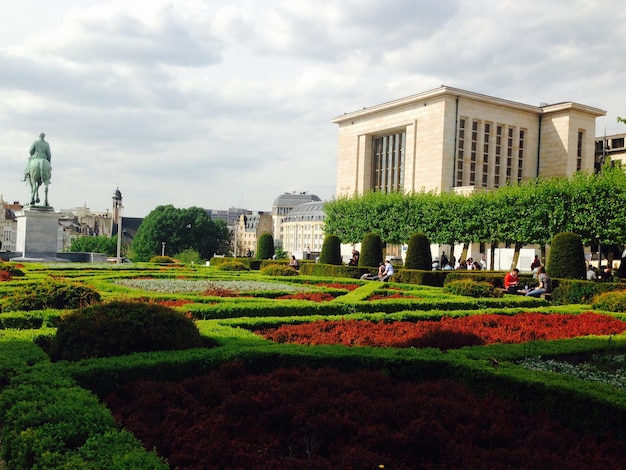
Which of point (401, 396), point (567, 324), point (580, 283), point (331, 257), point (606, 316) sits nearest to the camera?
point (401, 396)

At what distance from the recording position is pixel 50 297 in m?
10.4

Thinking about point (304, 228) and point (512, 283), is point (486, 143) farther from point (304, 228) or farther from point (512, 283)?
point (304, 228)

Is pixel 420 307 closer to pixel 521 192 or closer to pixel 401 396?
pixel 401 396

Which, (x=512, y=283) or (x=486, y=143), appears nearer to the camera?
(x=512, y=283)

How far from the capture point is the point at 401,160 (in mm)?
59406

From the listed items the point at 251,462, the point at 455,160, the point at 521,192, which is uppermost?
the point at 455,160

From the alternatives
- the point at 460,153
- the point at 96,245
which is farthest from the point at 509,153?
the point at 96,245

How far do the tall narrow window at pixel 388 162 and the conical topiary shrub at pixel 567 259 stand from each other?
126 feet

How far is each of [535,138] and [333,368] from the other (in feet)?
188

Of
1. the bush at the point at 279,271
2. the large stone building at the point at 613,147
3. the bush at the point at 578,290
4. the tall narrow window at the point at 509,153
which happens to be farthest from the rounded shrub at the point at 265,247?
the large stone building at the point at 613,147

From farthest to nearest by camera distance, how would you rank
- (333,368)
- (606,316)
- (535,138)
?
(535,138), (606,316), (333,368)

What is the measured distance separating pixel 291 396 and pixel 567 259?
16770mm

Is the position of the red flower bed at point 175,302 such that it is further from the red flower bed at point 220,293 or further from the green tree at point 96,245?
the green tree at point 96,245

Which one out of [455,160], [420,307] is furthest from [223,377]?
[455,160]
